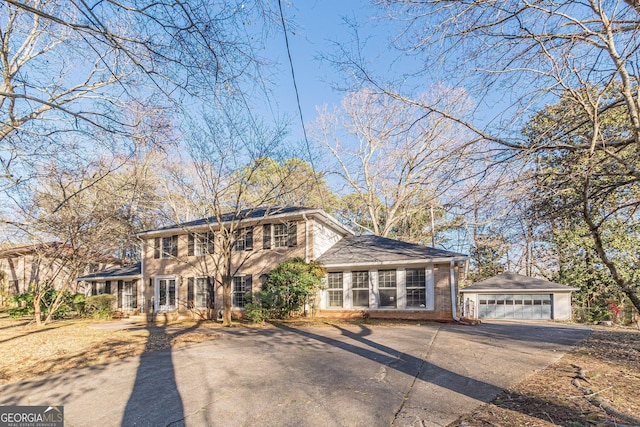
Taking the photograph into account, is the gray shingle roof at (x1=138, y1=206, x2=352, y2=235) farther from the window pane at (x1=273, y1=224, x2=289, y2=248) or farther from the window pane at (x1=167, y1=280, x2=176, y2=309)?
the window pane at (x1=167, y1=280, x2=176, y2=309)

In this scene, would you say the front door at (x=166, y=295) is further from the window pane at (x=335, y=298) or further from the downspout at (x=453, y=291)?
the downspout at (x=453, y=291)

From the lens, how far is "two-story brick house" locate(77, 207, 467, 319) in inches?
533

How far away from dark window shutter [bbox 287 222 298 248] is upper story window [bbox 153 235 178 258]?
6.67 m

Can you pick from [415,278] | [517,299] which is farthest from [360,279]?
[517,299]

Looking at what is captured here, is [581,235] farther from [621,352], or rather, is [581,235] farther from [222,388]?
[222,388]

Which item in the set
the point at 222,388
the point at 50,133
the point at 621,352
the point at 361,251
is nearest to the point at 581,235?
the point at 361,251

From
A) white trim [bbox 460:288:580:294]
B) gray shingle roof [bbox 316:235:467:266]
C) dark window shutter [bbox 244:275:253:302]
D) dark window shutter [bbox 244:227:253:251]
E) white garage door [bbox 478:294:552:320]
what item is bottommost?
white garage door [bbox 478:294:552:320]

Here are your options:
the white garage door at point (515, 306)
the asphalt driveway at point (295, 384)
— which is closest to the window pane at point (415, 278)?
the asphalt driveway at point (295, 384)

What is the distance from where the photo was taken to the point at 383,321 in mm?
13344

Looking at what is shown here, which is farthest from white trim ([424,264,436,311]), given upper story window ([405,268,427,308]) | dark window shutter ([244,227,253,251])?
dark window shutter ([244,227,253,251])

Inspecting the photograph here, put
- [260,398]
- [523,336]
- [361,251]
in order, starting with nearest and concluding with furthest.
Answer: [260,398]
[523,336]
[361,251]

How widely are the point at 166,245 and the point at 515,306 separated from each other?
21033mm

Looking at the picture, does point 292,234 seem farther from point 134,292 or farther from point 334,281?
point 134,292

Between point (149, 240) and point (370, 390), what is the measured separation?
1801 centimetres
